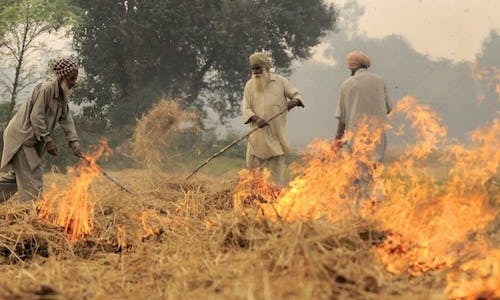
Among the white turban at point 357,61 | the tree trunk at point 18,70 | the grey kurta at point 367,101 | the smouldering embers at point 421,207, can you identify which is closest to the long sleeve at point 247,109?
the grey kurta at point 367,101

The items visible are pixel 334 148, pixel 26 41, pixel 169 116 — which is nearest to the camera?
pixel 334 148

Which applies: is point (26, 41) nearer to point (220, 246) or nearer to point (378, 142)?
point (378, 142)

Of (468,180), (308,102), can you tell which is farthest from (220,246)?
(308,102)

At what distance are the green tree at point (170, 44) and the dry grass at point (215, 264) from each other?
16.6 m

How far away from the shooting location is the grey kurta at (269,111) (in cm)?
799

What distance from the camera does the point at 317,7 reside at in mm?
24641

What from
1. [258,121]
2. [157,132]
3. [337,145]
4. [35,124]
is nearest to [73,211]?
[35,124]

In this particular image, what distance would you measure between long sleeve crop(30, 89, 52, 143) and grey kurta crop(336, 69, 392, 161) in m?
3.41

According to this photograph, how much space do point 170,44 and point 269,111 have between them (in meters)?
16.0

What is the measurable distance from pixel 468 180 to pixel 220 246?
8.14ft

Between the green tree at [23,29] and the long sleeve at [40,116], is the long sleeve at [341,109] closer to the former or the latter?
the long sleeve at [40,116]

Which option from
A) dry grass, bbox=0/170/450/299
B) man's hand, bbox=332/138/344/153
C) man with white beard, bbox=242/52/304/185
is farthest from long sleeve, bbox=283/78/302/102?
dry grass, bbox=0/170/450/299

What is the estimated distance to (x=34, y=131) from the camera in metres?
6.44

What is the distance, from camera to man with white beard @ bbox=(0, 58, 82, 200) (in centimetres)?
640
